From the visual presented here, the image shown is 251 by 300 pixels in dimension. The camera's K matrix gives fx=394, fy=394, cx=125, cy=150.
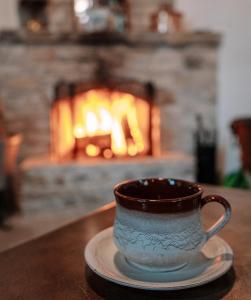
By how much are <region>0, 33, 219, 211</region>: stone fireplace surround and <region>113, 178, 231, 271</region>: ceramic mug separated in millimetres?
1592

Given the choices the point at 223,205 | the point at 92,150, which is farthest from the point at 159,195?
the point at 92,150

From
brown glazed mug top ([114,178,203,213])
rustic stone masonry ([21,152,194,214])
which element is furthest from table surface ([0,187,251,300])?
rustic stone masonry ([21,152,194,214])

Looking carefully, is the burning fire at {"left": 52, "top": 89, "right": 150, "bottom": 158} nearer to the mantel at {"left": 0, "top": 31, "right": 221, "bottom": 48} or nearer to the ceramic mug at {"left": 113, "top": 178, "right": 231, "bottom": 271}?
the mantel at {"left": 0, "top": 31, "right": 221, "bottom": 48}

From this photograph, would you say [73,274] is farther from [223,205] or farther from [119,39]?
[119,39]

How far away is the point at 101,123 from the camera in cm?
228

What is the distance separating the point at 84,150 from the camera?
2246 millimetres

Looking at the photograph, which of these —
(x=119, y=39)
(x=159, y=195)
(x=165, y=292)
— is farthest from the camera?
(x=119, y=39)

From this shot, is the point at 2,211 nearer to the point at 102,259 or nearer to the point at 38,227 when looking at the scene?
the point at 38,227

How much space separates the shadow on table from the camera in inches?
18.9

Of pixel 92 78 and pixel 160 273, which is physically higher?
pixel 92 78

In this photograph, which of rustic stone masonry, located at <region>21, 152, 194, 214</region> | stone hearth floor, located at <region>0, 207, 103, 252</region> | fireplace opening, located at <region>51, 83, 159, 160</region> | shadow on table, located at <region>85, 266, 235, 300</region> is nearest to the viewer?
shadow on table, located at <region>85, 266, 235, 300</region>

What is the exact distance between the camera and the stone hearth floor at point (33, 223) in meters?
1.86

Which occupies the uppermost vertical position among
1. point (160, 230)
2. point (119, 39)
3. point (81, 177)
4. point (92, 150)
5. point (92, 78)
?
point (119, 39)

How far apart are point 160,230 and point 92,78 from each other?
74.6 inches
